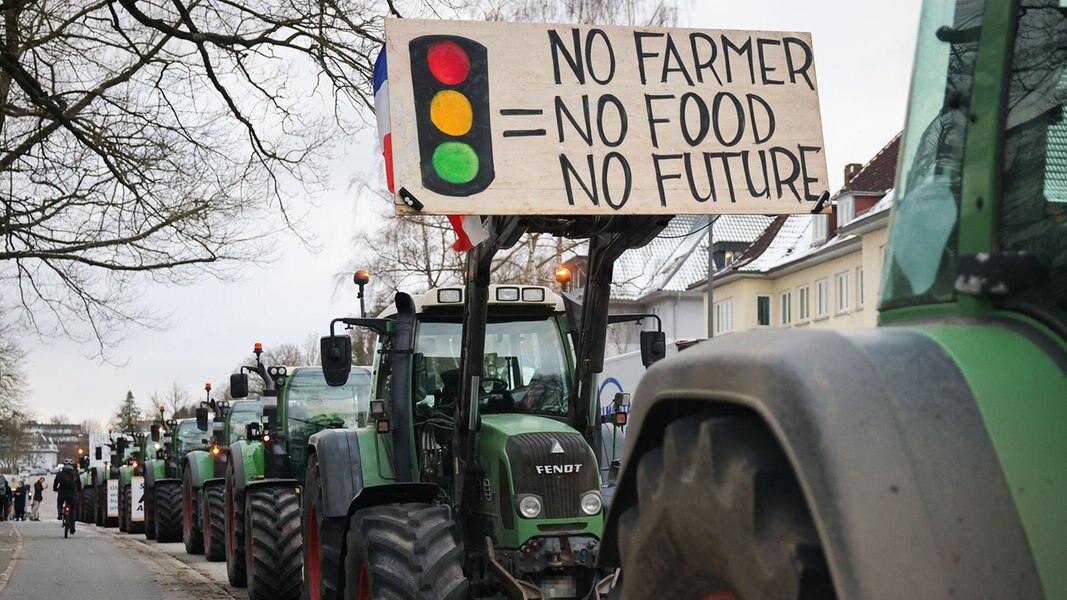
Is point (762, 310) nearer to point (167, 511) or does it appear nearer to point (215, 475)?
point (167, 511)

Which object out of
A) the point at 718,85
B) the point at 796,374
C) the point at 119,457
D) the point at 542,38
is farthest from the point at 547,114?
the point at 119,457

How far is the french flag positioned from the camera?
5.47 meters

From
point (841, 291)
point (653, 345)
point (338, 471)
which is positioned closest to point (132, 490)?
point (338, 471)

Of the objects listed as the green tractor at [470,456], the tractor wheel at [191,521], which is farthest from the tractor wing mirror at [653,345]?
the tractor wheel at [191,521]

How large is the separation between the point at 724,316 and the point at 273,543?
48169 mm

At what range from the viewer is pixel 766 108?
5555 millimetres

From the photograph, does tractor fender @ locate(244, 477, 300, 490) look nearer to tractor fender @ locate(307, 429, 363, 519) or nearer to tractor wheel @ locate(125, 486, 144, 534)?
tractor fender @ locate(307, 429, 363, 519)

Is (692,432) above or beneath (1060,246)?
beneath

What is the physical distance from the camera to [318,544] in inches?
371

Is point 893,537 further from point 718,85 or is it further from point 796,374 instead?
point 718,85

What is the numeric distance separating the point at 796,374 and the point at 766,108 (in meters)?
3.40

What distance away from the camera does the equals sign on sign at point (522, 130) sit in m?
5.02

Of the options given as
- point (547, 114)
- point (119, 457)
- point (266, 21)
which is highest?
point (266, 21)

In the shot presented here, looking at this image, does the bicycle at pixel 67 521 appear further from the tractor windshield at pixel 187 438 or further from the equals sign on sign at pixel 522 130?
the equals sign on sign at pixel 522 130
